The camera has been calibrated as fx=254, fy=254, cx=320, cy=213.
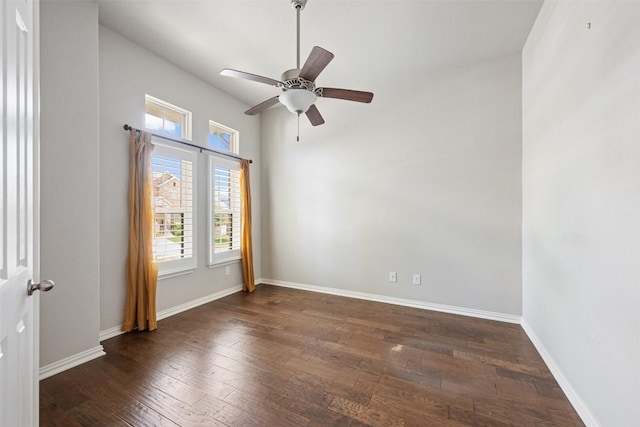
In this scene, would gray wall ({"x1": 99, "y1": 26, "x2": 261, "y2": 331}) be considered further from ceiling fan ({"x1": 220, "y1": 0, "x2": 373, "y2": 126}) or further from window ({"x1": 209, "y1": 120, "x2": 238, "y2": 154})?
ceiling fan ({"x1": 220, "y1": 0, "x2": 373, "y2": 126})

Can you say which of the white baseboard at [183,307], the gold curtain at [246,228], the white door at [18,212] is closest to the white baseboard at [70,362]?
the white baseboard at [183,307]

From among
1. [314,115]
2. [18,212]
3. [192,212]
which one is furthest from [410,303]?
[18,212]

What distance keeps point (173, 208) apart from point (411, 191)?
3.07 meters

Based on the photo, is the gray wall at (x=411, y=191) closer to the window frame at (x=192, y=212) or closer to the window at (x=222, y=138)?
the window at (x=222, y=138)

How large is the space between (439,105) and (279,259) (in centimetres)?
336

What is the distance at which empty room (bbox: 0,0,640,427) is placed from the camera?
1362 millimetres

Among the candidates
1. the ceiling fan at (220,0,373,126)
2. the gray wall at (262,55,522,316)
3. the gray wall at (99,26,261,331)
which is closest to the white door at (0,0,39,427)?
the ceiling fan at (220,0,373,126)

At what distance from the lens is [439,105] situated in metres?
3.29

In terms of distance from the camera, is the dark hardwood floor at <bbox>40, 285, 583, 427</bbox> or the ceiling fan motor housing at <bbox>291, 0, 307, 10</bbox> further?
the ceiling fan motor housing at <bbox>291, 0, 307, 10</bbox>

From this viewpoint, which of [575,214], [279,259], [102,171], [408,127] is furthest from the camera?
[279,259]

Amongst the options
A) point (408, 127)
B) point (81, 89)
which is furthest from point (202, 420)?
point (408, 127)

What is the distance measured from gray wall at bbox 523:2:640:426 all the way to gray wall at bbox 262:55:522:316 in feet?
1.85

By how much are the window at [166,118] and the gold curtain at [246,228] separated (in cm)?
96

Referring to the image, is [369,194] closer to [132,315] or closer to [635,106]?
[635,106]
